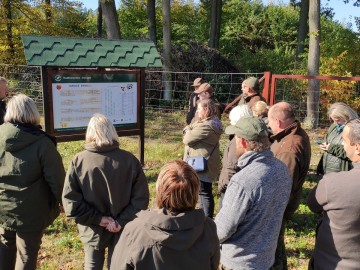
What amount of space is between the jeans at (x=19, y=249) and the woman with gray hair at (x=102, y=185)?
0.55 metres

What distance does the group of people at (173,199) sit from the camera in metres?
2.00

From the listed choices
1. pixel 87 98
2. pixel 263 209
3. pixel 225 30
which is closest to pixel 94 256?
pixel 263 209

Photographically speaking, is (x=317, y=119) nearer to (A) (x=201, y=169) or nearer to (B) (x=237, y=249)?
(A) (x=201, y=169)

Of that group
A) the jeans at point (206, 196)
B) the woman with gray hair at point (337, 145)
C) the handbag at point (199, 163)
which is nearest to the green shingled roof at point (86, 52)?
the handbag at point (199, 163)

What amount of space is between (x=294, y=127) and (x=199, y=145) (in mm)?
1302

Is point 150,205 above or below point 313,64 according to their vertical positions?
below

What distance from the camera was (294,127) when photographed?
12.0ft

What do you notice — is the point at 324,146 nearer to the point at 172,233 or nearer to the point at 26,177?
the point at 172,233

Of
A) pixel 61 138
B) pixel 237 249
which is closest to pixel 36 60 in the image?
pixel 61 138

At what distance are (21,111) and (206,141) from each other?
217 cm

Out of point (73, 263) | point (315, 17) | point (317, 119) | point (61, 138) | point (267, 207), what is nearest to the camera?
point (267, 207)

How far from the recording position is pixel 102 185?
306cm

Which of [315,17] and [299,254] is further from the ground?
[315,17]

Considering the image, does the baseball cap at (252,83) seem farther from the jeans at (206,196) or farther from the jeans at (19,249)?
the jeans at (19,249)
